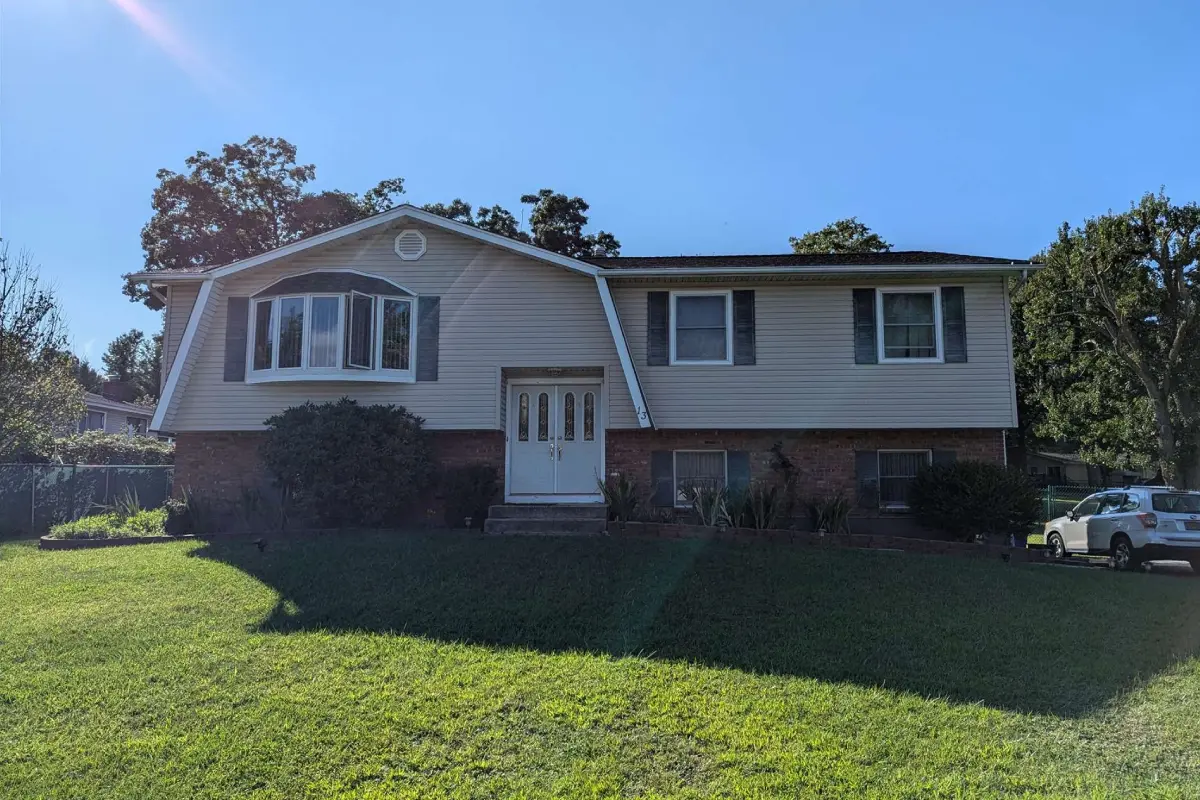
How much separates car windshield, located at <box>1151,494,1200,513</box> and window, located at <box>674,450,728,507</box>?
685cm

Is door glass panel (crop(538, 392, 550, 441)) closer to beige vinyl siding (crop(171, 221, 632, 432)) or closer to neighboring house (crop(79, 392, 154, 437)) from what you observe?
beige vinyl siding (crop(171, 221, 632, 432))

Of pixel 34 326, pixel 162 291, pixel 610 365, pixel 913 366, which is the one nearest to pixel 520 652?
pixel 610 365

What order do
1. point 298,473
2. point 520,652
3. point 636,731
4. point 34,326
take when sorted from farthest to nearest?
point 34,326, point 298,473, point 520,652, point 636,731

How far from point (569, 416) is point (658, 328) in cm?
227

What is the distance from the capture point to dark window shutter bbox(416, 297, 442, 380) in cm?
1309

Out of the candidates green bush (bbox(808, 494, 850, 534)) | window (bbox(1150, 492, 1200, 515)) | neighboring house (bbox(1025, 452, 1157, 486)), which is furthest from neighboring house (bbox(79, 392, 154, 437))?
neighboring house (bbox(1025, 452, 1157, 486))

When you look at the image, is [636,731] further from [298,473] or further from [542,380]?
[542,380]

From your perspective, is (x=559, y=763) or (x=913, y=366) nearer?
(x=559, y=763)

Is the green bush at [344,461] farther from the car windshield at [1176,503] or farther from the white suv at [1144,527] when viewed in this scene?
the car windshield at [1176,503]

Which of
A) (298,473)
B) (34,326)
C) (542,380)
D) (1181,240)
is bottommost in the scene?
(298,473)

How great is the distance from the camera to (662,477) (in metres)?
13.4

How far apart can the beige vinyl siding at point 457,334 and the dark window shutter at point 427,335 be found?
0.11 meters

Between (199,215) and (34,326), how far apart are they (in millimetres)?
13884

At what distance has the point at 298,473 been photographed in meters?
11.4
